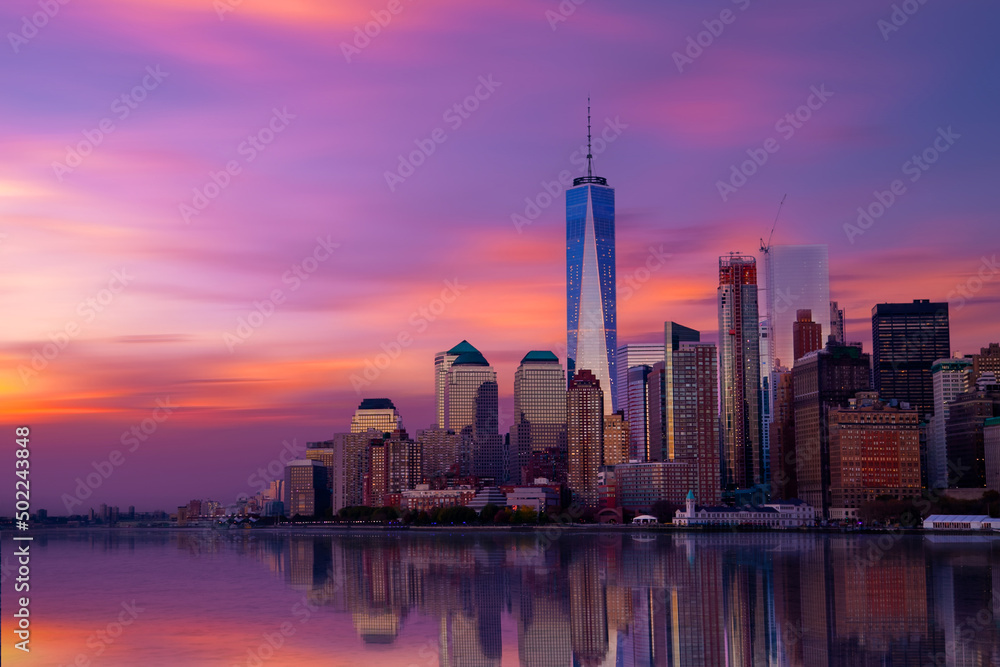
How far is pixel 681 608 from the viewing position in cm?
5803

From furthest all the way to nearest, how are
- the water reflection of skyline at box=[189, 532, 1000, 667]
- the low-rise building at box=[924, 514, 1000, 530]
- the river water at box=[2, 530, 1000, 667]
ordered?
1. the low-rise building at box=[924, 514, 1000, 530]
2. the river water at box=[2, 530, 1000, 667]
3. the water reflection of skyline at box=[189, 532, 1000, 667]

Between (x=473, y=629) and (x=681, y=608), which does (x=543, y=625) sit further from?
(x=681, y=608)

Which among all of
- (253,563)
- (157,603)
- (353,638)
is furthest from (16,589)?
(353,638)

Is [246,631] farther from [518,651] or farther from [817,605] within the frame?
[817,605]

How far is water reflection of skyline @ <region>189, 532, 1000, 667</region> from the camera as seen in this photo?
44094mm

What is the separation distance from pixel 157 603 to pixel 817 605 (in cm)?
3646

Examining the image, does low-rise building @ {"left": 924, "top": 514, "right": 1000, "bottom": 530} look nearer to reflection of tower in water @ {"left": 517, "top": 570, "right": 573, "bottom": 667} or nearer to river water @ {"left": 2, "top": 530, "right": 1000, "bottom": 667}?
river water @ {"left": 2, "top": 530, "right": 1000, "bottom": 667}

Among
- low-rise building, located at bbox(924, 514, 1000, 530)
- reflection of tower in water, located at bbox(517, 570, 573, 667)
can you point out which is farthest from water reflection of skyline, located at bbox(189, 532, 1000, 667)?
low-rise building, located at bbox(924, 514, 1000, 530)

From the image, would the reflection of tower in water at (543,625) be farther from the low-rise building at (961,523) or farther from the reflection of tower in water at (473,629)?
the low-rise building at (961,523)

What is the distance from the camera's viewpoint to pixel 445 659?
44.1 m

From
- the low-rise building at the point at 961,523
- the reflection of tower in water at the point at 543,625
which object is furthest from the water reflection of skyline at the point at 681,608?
the low-rise building at the point at 961,523

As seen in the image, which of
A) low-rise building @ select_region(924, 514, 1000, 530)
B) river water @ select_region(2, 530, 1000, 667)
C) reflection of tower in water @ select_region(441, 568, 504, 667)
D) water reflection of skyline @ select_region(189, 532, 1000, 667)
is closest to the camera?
water reflection of skyline @ select_region(189, 532, 1000, 667)

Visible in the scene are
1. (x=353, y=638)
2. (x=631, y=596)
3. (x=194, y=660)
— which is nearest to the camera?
(x=194, y=660)

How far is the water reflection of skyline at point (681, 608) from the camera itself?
44.1 metres
